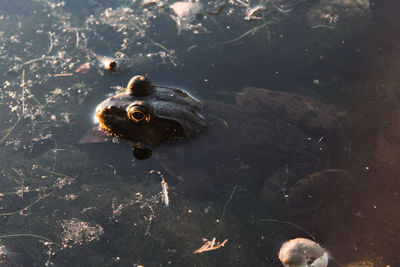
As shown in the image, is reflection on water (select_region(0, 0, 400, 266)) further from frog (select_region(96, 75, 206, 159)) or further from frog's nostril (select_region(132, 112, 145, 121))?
frog's nostril (select_region(132, 112, 145, 121))

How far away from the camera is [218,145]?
125 inches

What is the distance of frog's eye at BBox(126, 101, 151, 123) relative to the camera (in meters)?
2.74

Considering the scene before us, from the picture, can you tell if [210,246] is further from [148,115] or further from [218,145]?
[148,115]

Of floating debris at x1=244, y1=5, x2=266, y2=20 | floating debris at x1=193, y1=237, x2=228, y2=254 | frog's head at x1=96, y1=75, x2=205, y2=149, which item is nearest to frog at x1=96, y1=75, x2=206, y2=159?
frog's head at x1=96, y1=75, x2=205, y2=149

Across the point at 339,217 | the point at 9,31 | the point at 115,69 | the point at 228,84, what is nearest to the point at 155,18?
the point at 115,69

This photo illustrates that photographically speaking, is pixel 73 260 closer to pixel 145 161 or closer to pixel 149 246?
pixel 149 246

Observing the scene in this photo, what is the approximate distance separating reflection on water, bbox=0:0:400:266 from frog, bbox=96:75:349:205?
16mm

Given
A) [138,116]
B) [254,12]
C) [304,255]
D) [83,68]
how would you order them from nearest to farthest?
[304,255] < [138,116] < [83,68] < [254,12]

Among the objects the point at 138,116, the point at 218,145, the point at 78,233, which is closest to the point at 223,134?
the point at 218,145

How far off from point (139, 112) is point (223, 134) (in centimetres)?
97

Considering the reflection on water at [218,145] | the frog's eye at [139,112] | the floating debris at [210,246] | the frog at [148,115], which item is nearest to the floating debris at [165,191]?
the reflection on water at [218,145]

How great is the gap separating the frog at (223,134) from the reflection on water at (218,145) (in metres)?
0.02

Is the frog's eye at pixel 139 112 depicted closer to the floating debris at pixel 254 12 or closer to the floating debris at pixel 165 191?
the floating debris at pixel 165 191

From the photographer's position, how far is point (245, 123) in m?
3.29
